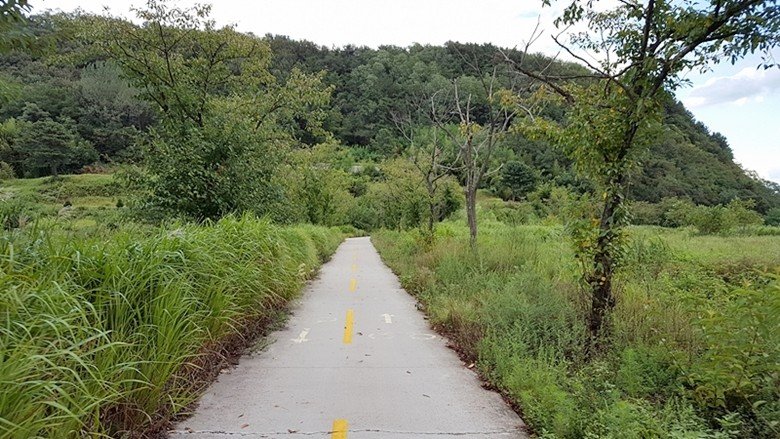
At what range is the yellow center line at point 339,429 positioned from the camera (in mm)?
3828

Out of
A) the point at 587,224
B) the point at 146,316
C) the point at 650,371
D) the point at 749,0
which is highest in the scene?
the point at 749,0

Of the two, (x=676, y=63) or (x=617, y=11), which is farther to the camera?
(x=617, y=11)

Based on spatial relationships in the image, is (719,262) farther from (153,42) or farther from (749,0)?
(153,42)

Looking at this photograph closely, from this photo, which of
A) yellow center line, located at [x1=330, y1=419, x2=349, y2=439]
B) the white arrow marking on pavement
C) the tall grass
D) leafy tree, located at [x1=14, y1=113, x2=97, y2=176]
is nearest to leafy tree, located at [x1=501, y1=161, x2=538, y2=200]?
leafy tree, located at [x1=14, y1=113, x2=97, y2=176]

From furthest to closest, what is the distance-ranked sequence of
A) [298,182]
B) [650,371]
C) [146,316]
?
1. [298,182]
2. [650,371]
3. [146,316]

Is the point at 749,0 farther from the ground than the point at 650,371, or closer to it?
farther from the ground

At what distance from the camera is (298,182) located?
33281 mm

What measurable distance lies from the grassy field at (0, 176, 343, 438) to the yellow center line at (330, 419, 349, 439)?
141 cm

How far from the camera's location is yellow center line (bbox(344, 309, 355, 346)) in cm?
710

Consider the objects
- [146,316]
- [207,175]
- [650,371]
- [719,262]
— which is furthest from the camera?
[719,262]

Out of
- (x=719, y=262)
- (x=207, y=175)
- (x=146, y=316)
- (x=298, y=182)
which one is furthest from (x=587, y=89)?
(x=298, y=182)

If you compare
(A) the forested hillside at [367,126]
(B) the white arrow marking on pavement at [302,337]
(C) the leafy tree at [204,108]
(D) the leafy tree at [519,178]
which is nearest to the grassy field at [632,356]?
(B) the white arrow marking on pavement at [302,337]

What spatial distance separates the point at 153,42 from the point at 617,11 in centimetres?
1176

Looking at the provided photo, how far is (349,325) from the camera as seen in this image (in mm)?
8039
